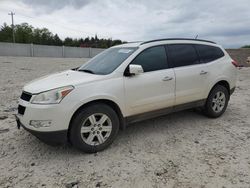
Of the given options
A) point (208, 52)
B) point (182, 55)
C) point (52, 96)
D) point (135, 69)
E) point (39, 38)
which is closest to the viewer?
point (52, 96)

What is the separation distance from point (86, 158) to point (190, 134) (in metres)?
1.97

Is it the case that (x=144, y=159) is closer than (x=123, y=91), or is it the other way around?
(x=144, y=159)

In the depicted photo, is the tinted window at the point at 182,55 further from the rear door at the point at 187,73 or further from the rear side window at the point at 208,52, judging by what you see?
the rear side window at the point at 208,52

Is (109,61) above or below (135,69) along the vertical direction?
above

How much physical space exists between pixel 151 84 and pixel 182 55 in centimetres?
108

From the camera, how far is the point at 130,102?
12.0ft

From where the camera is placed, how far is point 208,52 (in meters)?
4.82

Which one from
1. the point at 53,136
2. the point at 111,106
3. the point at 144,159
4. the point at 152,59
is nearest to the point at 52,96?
the point at 53,136

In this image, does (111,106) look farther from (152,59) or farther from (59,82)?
(152,59)

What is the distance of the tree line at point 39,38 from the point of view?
6750 centimetres

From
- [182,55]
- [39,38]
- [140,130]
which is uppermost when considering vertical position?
[39,38]

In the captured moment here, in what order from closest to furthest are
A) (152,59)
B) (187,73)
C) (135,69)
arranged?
(135,69) < (152,59) < (187,73)

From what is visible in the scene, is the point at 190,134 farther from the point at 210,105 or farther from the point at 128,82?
the point at 128,82

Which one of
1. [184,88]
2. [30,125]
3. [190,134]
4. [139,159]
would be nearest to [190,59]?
[184,88]
